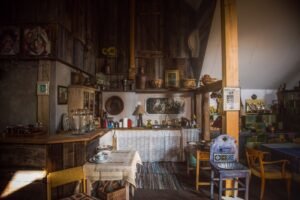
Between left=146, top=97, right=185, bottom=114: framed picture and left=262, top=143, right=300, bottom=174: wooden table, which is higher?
left=146, top=97, right=185, bottom=114: framed picture

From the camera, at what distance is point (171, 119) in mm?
7141

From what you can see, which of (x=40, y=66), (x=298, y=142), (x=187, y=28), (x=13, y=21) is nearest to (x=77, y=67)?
(x=40, y=66)

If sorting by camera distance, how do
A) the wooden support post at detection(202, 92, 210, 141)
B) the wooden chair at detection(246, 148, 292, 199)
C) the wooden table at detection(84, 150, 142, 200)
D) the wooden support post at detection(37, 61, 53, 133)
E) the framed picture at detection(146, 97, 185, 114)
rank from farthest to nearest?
the framed picture at detection(146, 97, 185, 114) < the wooden support post at detection(202, 92, 210, 141) < the wooden support post at detection(37, 61, 53, 133) < the wooden chair at detection(246, 148, 292, 199) < the wooden table at detection(84, 150, 142, 200)

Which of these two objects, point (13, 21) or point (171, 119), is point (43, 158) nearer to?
point (13, 21)

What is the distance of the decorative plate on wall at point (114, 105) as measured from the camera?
6.90 meters

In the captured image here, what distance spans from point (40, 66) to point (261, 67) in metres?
6.28

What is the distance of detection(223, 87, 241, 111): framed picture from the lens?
378cm

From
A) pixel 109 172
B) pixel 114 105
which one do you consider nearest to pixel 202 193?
pixel 109 172

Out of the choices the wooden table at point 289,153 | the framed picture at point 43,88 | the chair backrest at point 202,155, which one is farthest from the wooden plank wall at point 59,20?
the wooden table at point 289,153

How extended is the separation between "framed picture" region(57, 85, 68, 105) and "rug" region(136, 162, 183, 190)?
2.50 m

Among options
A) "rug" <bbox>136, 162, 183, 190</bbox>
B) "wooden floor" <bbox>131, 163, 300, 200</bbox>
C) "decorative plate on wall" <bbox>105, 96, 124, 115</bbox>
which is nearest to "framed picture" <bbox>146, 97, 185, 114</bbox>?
"decorative plate on wall" <bbox>105, 96, 124, 115</bbox>

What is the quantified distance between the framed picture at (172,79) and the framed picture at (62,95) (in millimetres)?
3586

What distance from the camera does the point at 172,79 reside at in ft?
22.9

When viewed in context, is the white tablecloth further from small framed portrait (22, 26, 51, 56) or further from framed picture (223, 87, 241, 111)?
small framed portrait (22, 26, 51, 56)
